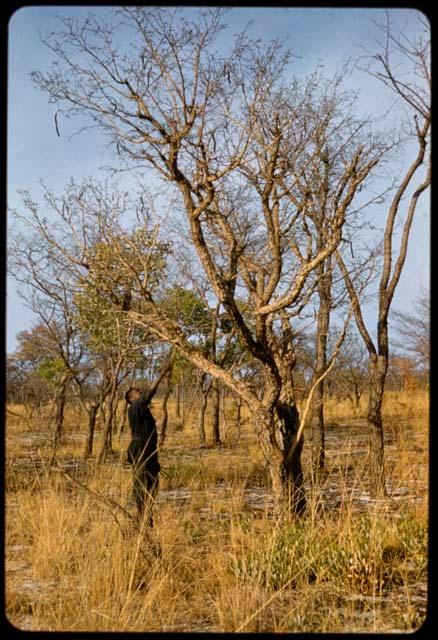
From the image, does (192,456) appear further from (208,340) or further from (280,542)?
(280,542)

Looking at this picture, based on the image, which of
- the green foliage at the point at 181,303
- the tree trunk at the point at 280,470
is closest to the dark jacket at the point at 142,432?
the tree trunk at the point at 280,470

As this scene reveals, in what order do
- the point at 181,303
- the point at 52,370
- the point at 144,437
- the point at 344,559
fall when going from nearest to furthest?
the point at 344,559 → the point at 144,437 → the point at 181,303 → the point at 52,370

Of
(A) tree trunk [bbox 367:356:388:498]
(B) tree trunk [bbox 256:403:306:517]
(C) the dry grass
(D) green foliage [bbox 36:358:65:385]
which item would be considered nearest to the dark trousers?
(C) the dry grass

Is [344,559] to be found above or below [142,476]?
below

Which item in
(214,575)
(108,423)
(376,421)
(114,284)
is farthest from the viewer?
(108,423)

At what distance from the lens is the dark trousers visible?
5.13m

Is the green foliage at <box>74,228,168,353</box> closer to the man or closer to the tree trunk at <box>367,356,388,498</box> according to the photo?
the man

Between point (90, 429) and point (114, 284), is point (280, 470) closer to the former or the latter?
point (114, 284)

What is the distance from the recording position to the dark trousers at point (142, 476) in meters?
5.13

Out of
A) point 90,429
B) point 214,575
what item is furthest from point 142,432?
point 90,429

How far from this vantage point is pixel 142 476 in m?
5.35

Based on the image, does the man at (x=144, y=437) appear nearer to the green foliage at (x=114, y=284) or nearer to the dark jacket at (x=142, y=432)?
the dark jacket at (x=142, y=432)

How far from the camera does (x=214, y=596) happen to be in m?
3.96
